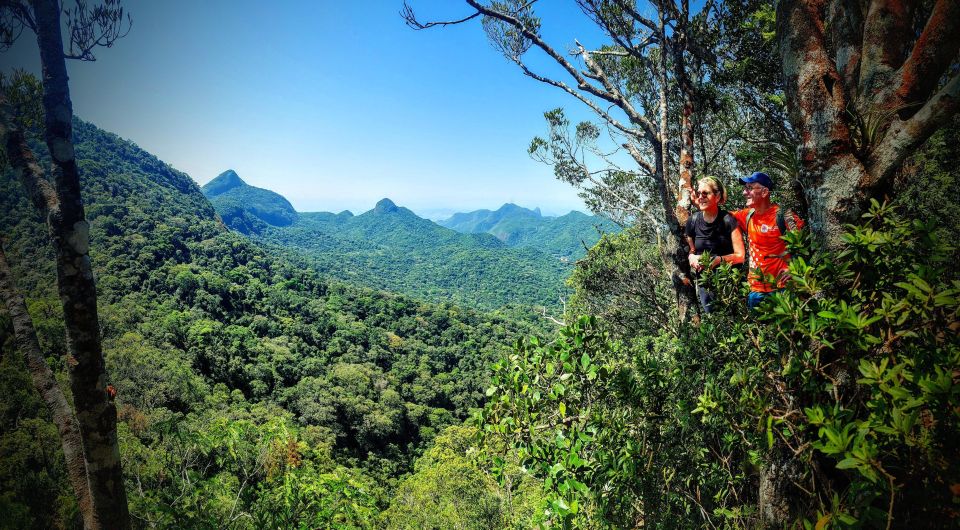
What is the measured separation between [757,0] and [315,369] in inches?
1484

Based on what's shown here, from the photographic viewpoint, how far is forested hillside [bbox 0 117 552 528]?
3719 millimetres

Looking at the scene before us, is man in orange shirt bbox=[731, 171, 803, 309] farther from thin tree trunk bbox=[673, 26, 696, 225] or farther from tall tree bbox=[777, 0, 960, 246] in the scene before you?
tall tree bbox=[777, 0, 960, 246]

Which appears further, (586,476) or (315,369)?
(315,369)

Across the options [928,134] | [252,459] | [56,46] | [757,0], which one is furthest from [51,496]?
[757,0]

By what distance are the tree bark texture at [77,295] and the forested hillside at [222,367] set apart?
688 mm

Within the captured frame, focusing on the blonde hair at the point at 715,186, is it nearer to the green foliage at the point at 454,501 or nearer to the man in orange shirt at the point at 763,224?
the man in orange shirt at the point at 763,224

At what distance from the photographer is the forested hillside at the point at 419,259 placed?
101 metres

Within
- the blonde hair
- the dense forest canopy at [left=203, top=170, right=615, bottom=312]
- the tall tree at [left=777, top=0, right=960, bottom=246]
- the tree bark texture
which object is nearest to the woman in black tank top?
the blonde hair

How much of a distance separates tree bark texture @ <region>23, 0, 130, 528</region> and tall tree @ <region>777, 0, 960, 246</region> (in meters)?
3.42

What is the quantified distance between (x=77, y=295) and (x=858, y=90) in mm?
3731

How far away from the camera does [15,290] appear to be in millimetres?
2498

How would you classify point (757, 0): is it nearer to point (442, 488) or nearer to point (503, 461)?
point (503, 461)

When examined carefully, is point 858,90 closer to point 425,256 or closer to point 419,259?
point 419,259

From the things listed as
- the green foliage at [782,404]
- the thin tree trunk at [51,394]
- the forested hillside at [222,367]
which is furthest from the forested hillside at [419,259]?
the thin tree trunk at [51,394]
